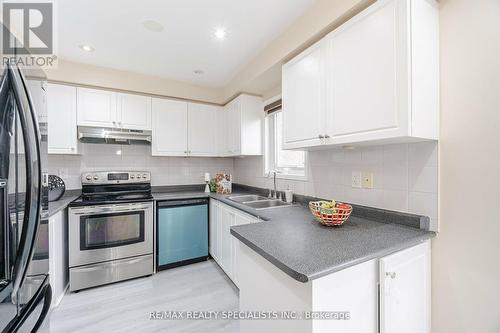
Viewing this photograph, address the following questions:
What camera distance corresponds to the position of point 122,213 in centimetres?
236

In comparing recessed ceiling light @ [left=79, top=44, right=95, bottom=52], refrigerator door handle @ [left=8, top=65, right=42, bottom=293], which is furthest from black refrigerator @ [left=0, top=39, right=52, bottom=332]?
recessed ceiling light @ [left=79, top=44, right=95, bottom=52]

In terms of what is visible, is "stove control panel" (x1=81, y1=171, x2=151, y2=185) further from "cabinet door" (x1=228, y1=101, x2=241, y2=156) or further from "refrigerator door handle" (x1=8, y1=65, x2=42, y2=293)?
"refrigerator door handle" (x1=8, y1=65, x2=42, y2=293)

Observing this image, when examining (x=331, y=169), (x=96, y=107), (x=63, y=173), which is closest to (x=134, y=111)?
(x=96, y=107)

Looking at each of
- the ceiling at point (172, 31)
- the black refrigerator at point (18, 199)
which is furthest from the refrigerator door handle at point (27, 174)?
the ceiling at point (172, 31)

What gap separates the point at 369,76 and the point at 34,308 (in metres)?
1.89

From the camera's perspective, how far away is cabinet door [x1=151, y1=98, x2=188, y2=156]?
9.31 feet

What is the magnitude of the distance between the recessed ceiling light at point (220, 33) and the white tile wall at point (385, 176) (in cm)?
135

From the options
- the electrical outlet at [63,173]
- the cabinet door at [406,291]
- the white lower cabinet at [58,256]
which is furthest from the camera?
the electrical outlet at [63,173]

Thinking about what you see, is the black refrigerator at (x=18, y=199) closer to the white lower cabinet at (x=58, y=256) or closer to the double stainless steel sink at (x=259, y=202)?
the white lower cabinet at (x=58, y=256)

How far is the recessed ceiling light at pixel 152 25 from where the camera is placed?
1745 millimetres

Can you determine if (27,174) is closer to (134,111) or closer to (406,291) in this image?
(406,291)

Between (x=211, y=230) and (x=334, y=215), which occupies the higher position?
(x=334, y=215)

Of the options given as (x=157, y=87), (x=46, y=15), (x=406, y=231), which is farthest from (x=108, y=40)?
(x=406, y=231)

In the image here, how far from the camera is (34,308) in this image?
0.85m
